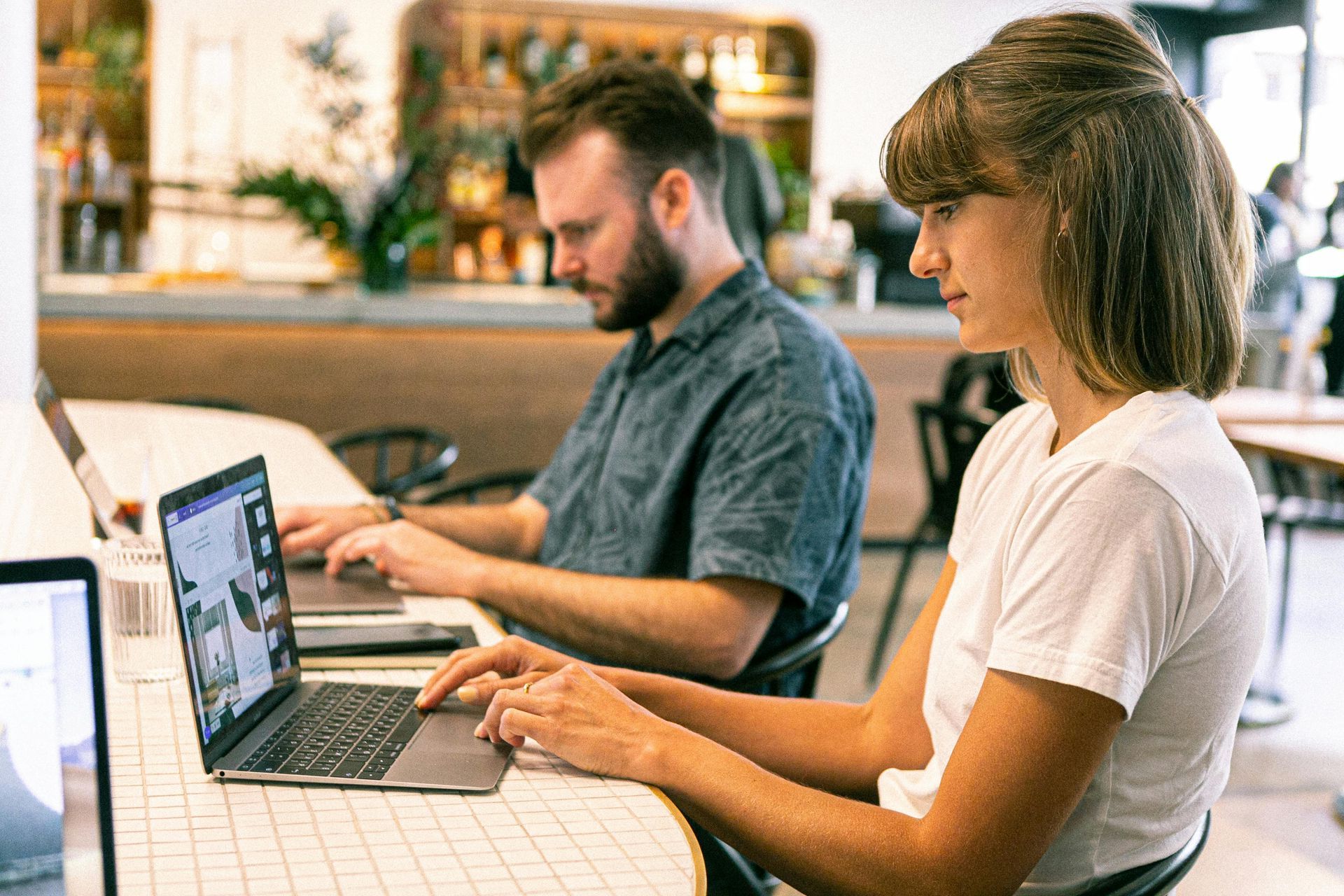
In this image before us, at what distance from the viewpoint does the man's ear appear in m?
2.01

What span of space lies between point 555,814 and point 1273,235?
756 centimetres

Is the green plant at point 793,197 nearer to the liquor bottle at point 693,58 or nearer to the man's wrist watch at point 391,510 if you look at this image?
the liquor bottle at point 693,58

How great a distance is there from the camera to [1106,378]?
3.54 ft

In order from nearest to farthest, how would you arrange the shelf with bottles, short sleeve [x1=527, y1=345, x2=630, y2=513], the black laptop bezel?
the black laptop bezel < short sleeve [x1=527, y1=345, x2=630, y2=513] < the shelf with bottles

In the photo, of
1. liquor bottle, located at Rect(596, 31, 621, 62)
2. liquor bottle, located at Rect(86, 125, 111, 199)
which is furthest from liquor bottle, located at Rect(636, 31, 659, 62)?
liquor bottle, located at Rect(86, 125, 111, 199)

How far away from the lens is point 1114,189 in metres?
1.03

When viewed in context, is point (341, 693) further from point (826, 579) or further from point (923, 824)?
point (826, 579)

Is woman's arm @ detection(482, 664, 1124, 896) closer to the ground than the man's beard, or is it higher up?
closer to the ground

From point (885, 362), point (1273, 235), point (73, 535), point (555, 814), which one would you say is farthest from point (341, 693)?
point (1273, 235)

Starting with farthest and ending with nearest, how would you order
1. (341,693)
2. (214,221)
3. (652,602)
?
1. (214,221)
2. (652,602)
3. (341,693)

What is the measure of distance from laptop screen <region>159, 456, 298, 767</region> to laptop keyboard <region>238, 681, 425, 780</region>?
0.04 meters

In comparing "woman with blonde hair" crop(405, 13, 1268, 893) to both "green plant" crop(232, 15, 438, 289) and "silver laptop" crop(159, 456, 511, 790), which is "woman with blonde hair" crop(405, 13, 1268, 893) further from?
"green plant" crop(232, 15, 438, 289)

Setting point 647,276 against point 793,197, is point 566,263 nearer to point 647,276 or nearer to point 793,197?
point 647,276

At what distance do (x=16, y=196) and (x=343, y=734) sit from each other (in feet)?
9.37
